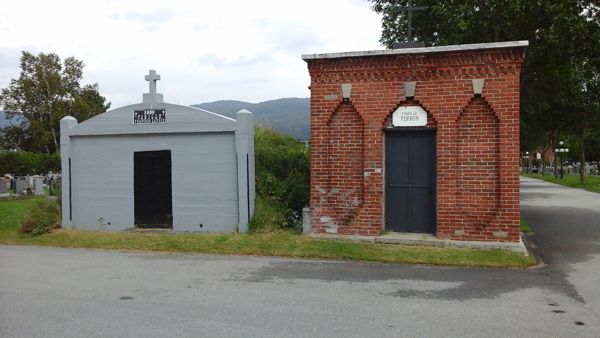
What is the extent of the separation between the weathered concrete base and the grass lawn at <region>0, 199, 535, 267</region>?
26cm

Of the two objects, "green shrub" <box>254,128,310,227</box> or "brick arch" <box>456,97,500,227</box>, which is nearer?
"brick arch" <box>456,97,500,227</box>

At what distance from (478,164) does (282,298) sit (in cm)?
548

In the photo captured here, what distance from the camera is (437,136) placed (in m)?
11.0

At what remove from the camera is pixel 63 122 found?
13883mm

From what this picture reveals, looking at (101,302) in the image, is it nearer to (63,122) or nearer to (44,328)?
(44,328)

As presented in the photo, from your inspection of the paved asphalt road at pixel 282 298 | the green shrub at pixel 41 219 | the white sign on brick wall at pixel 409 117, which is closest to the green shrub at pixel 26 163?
the green shrub at pixel 41 219

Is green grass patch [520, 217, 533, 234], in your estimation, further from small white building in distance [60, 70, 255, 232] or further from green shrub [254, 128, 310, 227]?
small white building in distance [60, 70, 255, 232]

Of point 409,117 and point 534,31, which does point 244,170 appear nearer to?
point 409,117

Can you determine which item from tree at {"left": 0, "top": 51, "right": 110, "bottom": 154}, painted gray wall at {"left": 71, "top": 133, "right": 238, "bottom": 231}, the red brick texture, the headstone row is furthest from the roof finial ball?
tree at {"left": 0, "top": 51, "right": 110, "bottom": 154}

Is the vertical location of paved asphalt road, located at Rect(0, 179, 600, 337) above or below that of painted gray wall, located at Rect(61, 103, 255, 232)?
below

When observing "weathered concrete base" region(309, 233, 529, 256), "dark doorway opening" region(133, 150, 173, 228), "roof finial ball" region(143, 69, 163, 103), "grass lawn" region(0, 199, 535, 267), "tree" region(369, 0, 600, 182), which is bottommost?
"grass lawn" region(0, 199, 535, 267)

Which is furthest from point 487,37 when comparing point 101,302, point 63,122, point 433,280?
point 101,302

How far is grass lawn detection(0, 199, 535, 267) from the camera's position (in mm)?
9805

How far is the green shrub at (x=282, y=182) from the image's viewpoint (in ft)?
42.1
